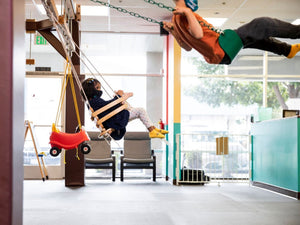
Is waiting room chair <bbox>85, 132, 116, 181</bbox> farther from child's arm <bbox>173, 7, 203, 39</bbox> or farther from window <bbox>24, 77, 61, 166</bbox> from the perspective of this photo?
child's arm <bbox>173, 7, 203, 39</bbox>

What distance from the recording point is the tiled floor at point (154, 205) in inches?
185

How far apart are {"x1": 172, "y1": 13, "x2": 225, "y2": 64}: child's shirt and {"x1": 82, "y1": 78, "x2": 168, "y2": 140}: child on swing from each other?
1488mm

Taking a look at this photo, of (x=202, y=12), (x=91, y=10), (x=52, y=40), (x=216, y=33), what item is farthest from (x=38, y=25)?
(x=216, y=33)

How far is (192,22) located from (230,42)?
0.90 ft

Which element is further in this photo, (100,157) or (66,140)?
(100,157)

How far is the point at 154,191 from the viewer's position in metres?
7.41

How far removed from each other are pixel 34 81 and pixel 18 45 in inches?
299

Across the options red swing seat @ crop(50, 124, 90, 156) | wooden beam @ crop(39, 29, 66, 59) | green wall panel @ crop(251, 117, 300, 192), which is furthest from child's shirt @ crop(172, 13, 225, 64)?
green wall panel @ crop(251, 117, 300, 192)

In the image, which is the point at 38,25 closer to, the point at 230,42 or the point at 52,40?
the point at 52,40

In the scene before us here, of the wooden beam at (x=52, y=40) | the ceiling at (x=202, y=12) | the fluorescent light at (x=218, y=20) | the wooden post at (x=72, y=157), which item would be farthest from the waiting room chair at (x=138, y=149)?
the wooden beam at (x=52, y=40)

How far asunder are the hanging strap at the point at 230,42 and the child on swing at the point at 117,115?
1573mm

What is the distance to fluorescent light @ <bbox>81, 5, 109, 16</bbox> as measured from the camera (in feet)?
27.1

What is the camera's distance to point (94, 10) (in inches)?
331

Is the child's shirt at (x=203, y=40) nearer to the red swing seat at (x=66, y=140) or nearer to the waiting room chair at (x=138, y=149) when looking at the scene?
the red swing seat at (x=66, y=140)
